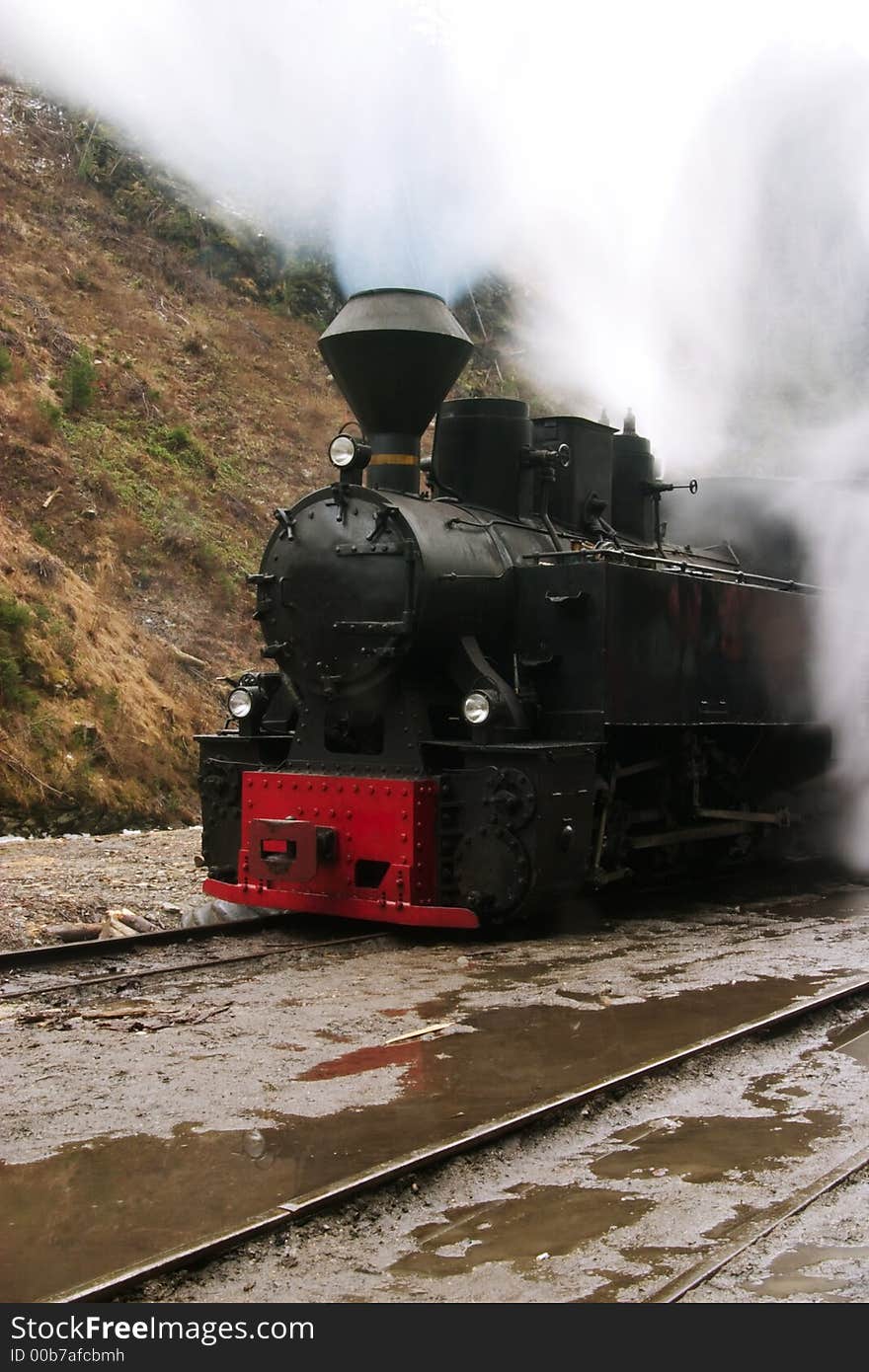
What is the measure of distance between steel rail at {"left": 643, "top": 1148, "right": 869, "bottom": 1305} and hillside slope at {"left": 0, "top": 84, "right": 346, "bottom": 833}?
31.8ft

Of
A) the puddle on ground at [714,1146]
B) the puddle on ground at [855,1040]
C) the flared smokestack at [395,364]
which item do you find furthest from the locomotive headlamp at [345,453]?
the puddle on ground at [714,1146]

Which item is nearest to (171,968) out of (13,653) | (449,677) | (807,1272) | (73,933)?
(73,933)

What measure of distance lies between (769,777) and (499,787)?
3.97 metres

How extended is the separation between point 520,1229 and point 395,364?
18.7 ft

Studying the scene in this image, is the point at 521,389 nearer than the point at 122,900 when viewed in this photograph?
No

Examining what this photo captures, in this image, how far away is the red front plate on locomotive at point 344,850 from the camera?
7.55 m

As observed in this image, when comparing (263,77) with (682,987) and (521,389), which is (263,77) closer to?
(521,389)

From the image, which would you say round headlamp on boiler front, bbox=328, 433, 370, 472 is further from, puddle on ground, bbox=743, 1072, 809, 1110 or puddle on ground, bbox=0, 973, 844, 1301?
puddle on ground, bbox=743, 1072, 809, 1110

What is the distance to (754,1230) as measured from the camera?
340 cm

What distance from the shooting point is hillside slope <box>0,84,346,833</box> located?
13523 millimetres

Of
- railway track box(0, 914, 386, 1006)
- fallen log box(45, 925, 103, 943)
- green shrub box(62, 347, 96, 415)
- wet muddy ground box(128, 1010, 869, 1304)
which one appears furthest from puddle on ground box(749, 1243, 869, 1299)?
green shrub box(62, 347, 96, 415)

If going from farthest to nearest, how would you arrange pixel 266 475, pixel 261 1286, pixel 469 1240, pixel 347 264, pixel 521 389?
1. pixel 521 389
2. pixel 266 475
3. pixel 347 264
4. pixel 469 1240
5. pixel 261 1286

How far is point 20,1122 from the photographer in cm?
439

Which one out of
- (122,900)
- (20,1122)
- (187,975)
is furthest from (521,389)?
(20,1122)
